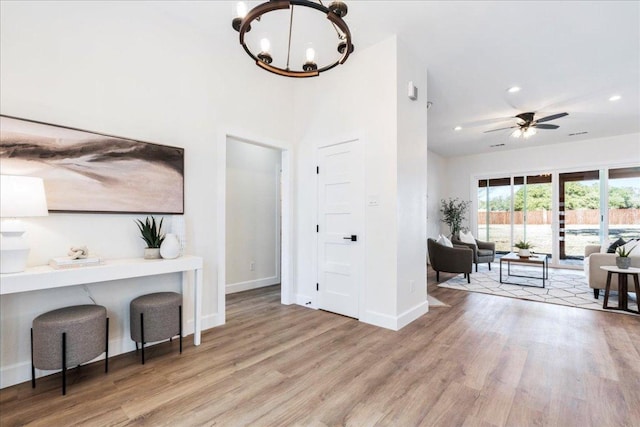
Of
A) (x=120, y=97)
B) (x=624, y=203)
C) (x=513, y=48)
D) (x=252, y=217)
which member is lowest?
(x=252, y=217)

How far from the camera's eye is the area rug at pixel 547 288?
170 inches

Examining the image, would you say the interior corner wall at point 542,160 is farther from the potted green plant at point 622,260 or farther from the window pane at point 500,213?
the potted green plant at point 622,260

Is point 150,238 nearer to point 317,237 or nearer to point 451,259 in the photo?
point 317,237

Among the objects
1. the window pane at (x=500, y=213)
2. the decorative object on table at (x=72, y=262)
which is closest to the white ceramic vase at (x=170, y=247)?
the decorative object on table at (x=72, y=262)

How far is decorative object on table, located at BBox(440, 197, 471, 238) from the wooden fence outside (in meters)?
0.47

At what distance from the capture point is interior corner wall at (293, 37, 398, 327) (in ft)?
10.7

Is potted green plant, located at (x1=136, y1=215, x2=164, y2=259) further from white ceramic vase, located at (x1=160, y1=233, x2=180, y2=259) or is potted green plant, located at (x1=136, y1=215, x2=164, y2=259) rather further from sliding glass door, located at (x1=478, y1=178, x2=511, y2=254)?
sliding glass door, located at (x1=478, y1=178, x2=511, y2=254)

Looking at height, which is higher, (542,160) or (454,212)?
(542,160)

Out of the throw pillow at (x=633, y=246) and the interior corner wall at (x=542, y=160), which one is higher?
the interior corner wall at (x=542, y=160)

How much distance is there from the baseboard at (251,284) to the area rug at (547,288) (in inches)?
121

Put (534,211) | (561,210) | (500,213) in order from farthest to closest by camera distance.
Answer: (500,213), (534,211), (561,210)

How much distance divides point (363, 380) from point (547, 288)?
4584mm

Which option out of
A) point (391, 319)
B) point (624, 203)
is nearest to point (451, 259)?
point (391, 319)

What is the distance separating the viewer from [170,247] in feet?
8.84
